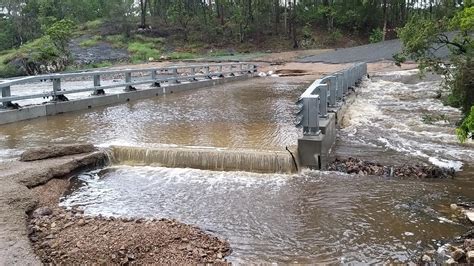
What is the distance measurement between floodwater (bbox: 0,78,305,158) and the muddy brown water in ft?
0.10

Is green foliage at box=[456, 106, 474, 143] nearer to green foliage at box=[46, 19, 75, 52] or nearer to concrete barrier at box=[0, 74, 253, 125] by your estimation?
concrete barrier at box=[0, 74, 253, 125]

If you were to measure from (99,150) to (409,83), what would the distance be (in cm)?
1950

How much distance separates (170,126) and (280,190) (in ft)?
16.9

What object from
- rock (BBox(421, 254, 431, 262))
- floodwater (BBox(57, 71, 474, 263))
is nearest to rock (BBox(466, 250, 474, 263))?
rock (BBox(421, 254, 431, 262))

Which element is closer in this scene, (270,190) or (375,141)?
(270,190)

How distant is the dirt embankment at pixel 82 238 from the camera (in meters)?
4.75

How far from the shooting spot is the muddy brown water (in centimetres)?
539

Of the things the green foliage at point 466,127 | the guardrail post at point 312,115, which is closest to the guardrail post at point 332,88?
the guardrail post at point 312,115

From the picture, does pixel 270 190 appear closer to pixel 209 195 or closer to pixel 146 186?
pixel 209 195

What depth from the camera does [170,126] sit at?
11.6m

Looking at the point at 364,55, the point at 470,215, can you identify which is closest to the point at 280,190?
the point at 470,215

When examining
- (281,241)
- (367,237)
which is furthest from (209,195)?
(367,237)

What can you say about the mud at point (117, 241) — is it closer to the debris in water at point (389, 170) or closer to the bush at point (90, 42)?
the debris in water at point (389, 170)

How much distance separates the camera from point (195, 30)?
63.4m
